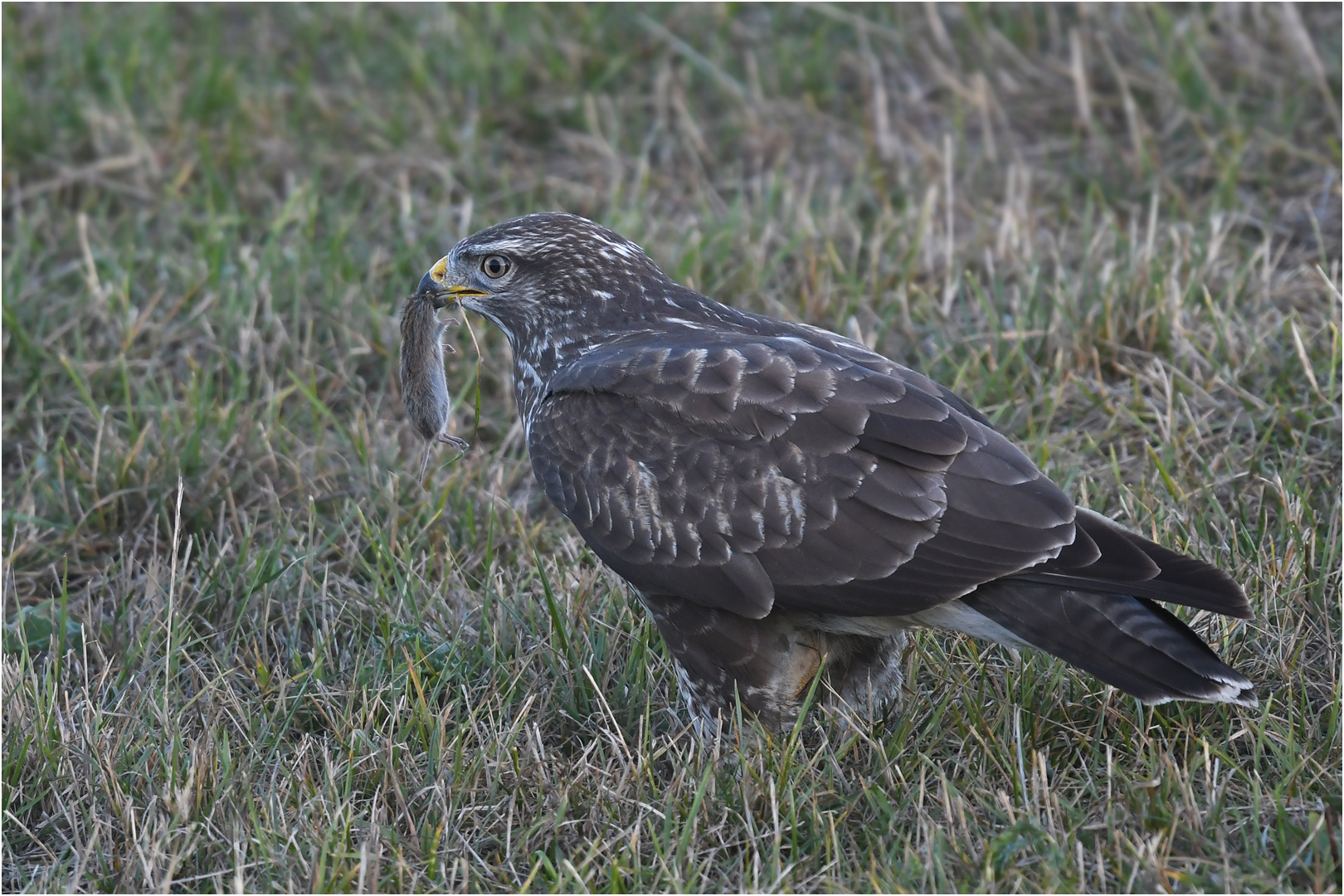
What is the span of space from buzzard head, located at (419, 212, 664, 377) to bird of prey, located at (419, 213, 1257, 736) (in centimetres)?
18

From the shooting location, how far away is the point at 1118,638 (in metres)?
3.32

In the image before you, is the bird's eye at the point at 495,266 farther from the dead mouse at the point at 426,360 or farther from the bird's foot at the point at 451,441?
the bird's foot at the point at 451,441

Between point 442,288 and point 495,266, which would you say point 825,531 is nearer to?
point 495,266

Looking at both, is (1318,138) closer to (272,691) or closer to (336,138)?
(336,138)

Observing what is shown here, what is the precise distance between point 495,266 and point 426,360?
370 millimetres

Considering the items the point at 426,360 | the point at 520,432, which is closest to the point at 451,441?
the point at 426,360

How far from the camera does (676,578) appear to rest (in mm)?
3629

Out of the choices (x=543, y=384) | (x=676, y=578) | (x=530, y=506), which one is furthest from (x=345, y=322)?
(x=676, y=578)

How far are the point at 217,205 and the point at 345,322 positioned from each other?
4.75 ft

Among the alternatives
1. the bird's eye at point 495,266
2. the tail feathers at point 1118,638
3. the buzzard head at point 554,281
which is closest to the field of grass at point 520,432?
the tail feathers at point 1118,638

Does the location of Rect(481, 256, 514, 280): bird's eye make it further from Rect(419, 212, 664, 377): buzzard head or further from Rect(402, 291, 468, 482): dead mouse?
Rect(402, 291, 468, 482): dead mouse

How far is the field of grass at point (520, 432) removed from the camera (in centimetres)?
344

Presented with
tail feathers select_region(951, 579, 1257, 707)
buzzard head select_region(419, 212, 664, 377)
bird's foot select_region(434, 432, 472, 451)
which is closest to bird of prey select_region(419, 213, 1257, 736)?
tail feathers select_region(951, 579, 1257, 707)

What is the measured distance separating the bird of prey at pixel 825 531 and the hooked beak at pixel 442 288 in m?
0.49
